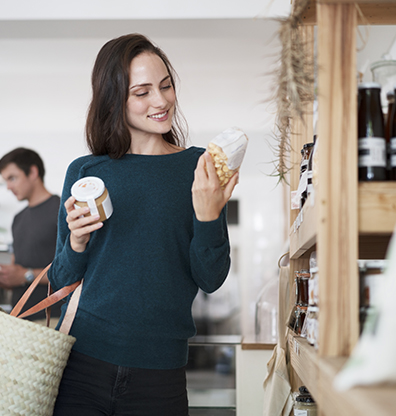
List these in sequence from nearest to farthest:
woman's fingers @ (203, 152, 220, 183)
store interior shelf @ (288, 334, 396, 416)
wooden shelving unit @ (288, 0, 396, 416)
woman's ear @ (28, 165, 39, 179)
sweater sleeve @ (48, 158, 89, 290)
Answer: store interior shelf @ (288, 334, 396, 416), wooden shelving unit @ (288, 0, 396, 416), woman's fingers @ (203, 152, 220, 183), sweater sleeve @ (48, 158, 89, 290), woman's ear @ (28, 165, 39, 179)

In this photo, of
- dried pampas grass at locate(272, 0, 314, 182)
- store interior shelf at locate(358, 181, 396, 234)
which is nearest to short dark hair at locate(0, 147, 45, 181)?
dried pampas grass at locate(272, 0, 314, 182)

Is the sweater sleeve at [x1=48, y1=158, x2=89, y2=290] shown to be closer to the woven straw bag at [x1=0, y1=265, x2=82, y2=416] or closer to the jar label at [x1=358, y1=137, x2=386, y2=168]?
the woven straw bag at [x1=0, y1=265, x2=82, y2=416]

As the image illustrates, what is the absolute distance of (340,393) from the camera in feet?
1.60

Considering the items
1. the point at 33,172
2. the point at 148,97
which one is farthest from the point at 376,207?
the point at 33,172

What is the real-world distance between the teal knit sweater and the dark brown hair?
0.07 m

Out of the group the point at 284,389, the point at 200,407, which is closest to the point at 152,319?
the point at 284,389

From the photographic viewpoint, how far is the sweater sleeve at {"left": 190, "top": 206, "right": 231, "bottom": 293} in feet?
3.45

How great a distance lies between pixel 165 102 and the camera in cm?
117

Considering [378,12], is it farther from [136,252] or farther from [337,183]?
[136,252]

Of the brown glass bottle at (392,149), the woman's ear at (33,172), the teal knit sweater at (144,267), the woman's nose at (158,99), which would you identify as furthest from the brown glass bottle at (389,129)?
the woman's ear at (33,172)

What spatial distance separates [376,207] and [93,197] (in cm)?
58

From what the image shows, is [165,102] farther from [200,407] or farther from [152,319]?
[200,407]

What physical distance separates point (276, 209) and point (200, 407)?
3.62 m

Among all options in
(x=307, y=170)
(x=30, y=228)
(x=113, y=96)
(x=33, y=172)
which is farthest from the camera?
(x=33, y=172)
